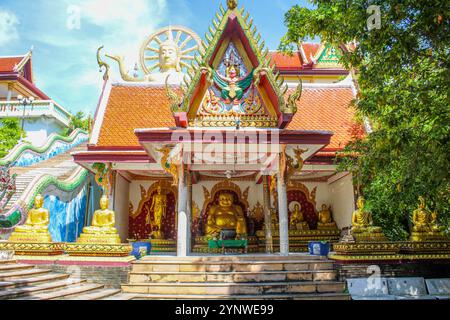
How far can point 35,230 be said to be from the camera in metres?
7.88

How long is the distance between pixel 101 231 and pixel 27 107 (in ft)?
67.8

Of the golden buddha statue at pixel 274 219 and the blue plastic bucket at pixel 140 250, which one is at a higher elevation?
the golden buddha statue at pixel 274 219

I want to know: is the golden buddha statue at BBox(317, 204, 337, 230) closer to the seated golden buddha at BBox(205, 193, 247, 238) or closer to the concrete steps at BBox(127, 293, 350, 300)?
the seated golden buddha at BBox(205, 193, 247, 238)

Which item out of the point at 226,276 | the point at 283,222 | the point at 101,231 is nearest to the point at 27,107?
the point at 101,231

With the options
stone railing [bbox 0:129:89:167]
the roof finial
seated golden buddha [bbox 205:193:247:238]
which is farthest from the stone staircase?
the roof finial

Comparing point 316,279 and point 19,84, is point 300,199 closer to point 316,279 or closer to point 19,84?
point 316,279

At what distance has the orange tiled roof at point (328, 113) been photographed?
37.6 ft

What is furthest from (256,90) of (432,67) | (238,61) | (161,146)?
(432,67)

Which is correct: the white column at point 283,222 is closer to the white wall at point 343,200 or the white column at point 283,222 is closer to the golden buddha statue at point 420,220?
the golden buddha statue at point 420,220

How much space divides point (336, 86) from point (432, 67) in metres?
7.37

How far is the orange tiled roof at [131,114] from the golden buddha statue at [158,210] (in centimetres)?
229

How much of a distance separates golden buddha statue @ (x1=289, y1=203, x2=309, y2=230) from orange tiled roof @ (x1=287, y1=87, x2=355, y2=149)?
265 centimetres

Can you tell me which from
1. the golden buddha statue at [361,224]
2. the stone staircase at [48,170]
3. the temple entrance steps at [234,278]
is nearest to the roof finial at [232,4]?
the golden buddha statue at [361,224]

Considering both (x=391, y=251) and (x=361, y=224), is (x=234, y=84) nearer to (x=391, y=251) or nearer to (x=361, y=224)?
(x=361, y=224)
